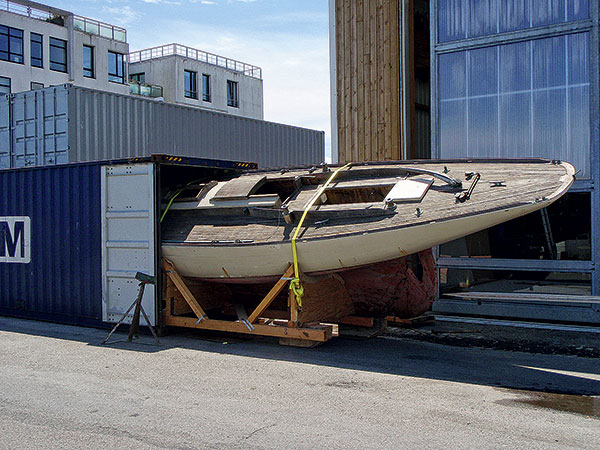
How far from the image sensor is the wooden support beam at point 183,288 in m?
9.64

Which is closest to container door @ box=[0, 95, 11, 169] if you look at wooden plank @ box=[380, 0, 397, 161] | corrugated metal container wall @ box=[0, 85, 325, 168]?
corrugated metal container wall @ box=[0, 85, 325, 168]

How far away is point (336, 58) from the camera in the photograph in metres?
13.5

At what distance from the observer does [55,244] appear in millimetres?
11305

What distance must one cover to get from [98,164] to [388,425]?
743 centimetres

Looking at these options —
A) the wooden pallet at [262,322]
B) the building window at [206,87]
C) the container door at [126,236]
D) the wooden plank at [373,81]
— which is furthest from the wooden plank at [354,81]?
the building window at [206,87]

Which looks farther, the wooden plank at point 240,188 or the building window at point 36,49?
the building window at point 36,49

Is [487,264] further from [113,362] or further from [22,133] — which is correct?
[22,133]

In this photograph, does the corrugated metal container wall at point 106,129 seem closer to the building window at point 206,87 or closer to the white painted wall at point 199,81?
the white painted wall at point 199,81

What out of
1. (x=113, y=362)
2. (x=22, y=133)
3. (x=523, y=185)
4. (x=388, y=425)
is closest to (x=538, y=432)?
(x=388, y=425)

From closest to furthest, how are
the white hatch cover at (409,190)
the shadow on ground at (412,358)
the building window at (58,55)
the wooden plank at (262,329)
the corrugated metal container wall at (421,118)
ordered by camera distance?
the shadow on ground at (412,358)
the white hatch cover at (409,190)
the wooden plank at (262,329)
the corrugated metal container wall at (421,118)
the building window at (58,55)

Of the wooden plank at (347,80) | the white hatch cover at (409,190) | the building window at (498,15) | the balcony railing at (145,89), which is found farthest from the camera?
the balcony railing at (145,89)

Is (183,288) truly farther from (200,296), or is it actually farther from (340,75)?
(340,75)

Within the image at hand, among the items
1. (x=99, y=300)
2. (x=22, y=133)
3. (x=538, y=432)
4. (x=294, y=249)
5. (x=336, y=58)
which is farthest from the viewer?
(x=22, y=133)

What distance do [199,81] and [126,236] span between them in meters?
33.7
